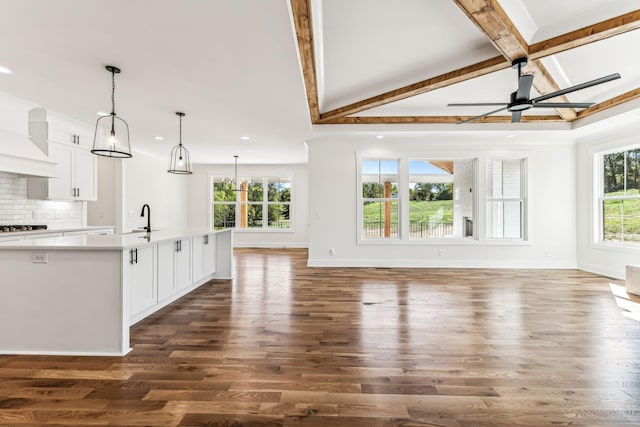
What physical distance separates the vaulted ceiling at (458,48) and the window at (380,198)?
5.32ft

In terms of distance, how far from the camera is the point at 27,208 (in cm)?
453

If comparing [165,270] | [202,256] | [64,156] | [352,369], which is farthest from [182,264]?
[64,156]

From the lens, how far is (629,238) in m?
4.88

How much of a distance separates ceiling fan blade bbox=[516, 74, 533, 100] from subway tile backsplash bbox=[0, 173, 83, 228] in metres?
6.63

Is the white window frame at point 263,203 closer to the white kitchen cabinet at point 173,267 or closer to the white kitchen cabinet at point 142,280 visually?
the white kitchen cabinet at point 173,267

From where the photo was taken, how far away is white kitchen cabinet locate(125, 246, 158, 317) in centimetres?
270

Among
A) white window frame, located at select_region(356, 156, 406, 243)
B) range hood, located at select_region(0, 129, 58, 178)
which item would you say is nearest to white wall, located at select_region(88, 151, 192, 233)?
range hood, located at select_region(0, 129, 58, 178)

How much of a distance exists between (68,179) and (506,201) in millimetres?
7932

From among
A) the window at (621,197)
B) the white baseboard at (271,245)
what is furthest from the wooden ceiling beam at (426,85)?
the white baseboard at (271,245)

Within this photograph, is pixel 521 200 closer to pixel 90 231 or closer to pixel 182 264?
pixel 182 264

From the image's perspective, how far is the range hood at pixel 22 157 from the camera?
144 inches

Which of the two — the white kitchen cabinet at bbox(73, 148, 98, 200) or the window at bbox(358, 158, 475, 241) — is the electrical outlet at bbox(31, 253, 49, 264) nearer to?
the white kitchen cabinet at bbox(73, 148, 98, 200)

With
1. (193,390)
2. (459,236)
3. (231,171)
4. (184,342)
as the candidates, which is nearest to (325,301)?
(184,342)

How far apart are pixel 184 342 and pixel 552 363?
2.86 m
